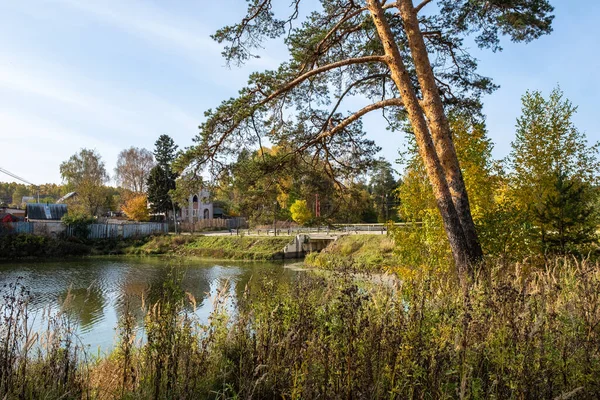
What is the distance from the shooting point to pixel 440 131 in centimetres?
670

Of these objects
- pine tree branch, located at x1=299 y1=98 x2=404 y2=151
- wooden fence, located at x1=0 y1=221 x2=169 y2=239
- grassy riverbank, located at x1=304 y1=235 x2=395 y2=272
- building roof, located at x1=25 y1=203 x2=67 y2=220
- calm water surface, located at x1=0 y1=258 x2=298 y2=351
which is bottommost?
calm water surface, located at x1=0 y1=258 x2=298 y2=351

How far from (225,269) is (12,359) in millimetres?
21315

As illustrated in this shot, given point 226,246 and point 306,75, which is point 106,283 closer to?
point 226,246

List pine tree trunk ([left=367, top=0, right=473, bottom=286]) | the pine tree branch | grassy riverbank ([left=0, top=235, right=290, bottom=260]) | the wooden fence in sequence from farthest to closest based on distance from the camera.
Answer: the wooden fence → grassy riverbank ([left=0, top=235, right=290, bottom=260]) → the pine tree branch → pine tree trunk ([left=367, top=0, right=473, bottom=286])

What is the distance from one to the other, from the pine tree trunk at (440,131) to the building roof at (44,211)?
45895mm

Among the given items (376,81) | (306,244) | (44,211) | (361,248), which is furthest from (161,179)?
(376,81)

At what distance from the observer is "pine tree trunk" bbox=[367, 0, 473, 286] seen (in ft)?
20.5

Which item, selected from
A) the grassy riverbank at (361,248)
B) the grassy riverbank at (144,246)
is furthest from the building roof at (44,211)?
the grassy riverbank at (361,248)

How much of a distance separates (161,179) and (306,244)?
18.6m

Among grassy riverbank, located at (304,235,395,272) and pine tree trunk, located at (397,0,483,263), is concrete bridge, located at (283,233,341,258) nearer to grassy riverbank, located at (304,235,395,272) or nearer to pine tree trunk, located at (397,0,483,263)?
grassy riverbank, located at (304,235,395,272)

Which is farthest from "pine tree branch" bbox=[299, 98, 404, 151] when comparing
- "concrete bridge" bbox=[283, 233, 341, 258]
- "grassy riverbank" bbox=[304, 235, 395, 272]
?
"concrete bridge" bbox=[283, 233, 341, 258]

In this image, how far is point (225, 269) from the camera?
24016mm

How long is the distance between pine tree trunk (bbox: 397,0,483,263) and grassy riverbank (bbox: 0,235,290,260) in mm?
22946

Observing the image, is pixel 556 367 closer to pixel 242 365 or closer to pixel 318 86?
pixel 242 365
